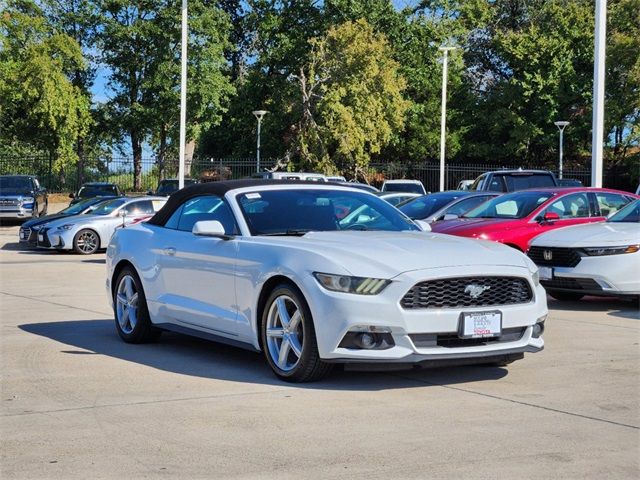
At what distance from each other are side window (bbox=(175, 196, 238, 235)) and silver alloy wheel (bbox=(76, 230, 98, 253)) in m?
14.7

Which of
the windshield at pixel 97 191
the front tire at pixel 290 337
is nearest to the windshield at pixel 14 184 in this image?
the windshield at pixel 97 191

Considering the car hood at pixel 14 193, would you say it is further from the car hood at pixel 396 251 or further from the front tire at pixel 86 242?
the car hood at pixel 396 251

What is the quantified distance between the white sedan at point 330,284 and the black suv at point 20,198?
1011 inches

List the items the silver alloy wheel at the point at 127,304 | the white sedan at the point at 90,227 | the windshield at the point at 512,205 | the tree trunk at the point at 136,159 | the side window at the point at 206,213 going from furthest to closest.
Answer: the tree trunk at the point at 136,159 → the white sedan at the point at 90,227 → the windshield at the point at 512,205 → the silver alloy wheel at the point at 127,304 → the side window at the point at 206,213

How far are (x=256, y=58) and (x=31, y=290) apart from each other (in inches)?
1843

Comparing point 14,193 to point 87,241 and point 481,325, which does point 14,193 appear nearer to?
point 87,241

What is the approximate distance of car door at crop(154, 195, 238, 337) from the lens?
8.14 metres

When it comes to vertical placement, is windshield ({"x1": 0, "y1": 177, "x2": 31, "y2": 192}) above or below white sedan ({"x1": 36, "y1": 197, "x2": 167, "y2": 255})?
above

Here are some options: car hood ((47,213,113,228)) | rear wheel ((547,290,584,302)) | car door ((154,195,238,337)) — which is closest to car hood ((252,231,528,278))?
car door ((154,195,238,337))

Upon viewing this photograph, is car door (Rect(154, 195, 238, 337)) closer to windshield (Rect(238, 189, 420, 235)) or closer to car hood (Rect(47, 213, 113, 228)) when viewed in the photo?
windshield (Rect(238, 189, 420, 235))

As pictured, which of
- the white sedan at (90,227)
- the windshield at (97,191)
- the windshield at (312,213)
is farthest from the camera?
the windshield at (97,191)

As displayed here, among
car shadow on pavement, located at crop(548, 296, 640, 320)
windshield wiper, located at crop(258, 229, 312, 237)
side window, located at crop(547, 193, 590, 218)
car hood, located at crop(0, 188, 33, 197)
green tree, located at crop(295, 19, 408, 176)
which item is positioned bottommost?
car shadow on pavement, located at crop(548, 296, 640, 320)

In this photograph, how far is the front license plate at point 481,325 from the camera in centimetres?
710

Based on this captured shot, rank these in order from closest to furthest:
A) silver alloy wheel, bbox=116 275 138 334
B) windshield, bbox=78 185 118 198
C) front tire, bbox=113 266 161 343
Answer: front tire, bbox=113 266 161 343, silver alloy wheel, bbox=116 275 138 334, windshield, bbox=78 185 118 198
